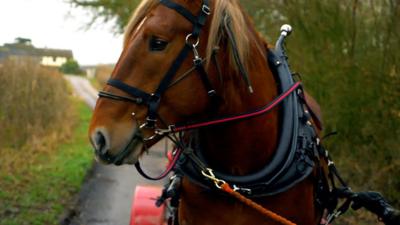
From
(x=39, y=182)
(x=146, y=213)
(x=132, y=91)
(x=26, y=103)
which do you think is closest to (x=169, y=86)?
(x=132, y=91)

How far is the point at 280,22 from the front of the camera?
8.74m

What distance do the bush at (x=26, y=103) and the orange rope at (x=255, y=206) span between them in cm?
752

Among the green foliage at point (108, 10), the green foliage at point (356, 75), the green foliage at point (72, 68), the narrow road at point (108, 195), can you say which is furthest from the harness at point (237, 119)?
the green foliage at point (72, 68)

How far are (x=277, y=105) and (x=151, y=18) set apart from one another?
822 millimetres

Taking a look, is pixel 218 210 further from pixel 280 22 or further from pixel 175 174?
pixel 280 22

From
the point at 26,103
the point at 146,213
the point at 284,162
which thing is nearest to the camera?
the point at 284,162

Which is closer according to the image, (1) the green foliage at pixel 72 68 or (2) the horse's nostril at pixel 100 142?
(2) the horse's nostril at pixel 100 142

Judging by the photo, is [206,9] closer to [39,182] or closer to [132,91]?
[132,91]

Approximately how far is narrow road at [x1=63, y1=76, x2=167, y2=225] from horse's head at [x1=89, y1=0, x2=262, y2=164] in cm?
A: 500

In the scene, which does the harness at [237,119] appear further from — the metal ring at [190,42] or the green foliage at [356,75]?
the green foliage at [356,75]

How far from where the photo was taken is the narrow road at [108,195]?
7.34 meters

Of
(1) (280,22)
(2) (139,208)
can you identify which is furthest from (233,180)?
(1) (280,22)

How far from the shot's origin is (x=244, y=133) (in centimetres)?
265

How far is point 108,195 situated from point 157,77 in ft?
22.4
